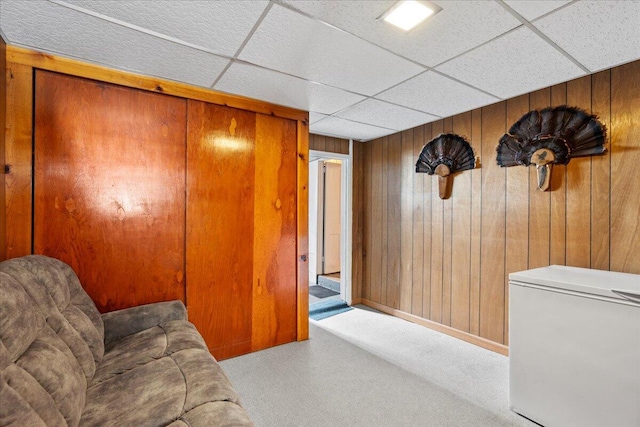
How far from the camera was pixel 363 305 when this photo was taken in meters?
4.40

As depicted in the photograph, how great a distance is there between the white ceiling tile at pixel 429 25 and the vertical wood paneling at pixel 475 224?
1327mm

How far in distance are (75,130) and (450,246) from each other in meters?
3.50

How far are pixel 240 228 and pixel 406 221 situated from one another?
2116mm

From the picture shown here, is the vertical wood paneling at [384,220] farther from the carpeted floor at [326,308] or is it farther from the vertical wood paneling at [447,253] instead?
the vertical wood paneling at [447,253]

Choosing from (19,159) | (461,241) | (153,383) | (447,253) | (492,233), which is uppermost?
(19,159)

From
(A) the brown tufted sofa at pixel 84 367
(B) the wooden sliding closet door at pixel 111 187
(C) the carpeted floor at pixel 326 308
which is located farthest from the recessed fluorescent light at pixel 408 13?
(C) the carpeted floor at pixel 326 308

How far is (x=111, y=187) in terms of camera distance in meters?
2.25

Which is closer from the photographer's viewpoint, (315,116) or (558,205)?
(558,205)

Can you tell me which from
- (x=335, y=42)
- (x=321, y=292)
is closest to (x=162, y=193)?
(x=335, y=42)

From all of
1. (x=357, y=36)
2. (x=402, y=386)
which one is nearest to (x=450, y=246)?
(x=402, y=386)

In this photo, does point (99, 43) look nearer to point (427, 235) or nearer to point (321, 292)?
point (427, 235)

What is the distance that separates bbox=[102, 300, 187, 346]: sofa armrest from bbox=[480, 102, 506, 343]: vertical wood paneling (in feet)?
9.04

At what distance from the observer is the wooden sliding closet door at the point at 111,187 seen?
2068 millimetres

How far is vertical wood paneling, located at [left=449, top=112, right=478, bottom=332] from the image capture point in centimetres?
315
